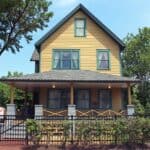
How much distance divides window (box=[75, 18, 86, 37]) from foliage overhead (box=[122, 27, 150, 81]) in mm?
30152

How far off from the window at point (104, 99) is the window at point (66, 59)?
2838 millimetres

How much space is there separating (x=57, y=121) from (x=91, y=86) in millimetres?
9238

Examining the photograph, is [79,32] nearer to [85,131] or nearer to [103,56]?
[103,56]

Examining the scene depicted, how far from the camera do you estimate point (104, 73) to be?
106 ft

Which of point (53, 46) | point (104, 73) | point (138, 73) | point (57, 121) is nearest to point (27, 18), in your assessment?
point (53, 46)

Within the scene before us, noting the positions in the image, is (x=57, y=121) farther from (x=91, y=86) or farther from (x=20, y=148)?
(x=91, y=86)

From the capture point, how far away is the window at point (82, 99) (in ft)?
103

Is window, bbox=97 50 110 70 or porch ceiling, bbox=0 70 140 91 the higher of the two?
window, bbox=97 50 110 70

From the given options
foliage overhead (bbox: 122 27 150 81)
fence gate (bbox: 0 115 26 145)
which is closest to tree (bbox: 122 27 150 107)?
foliage overhead (bbox: 122 27 150 81)

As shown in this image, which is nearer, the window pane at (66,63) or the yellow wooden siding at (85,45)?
the window pane at (66,63)

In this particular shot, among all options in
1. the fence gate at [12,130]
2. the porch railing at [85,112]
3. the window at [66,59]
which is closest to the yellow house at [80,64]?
the window at [66,59]

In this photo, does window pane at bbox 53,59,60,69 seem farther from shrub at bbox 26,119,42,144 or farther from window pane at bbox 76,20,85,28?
shrub at bbox 26,119,42,144

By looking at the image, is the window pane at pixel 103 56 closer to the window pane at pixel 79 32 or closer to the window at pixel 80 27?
the window at pixel 80 27

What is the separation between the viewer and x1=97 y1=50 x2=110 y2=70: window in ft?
107
